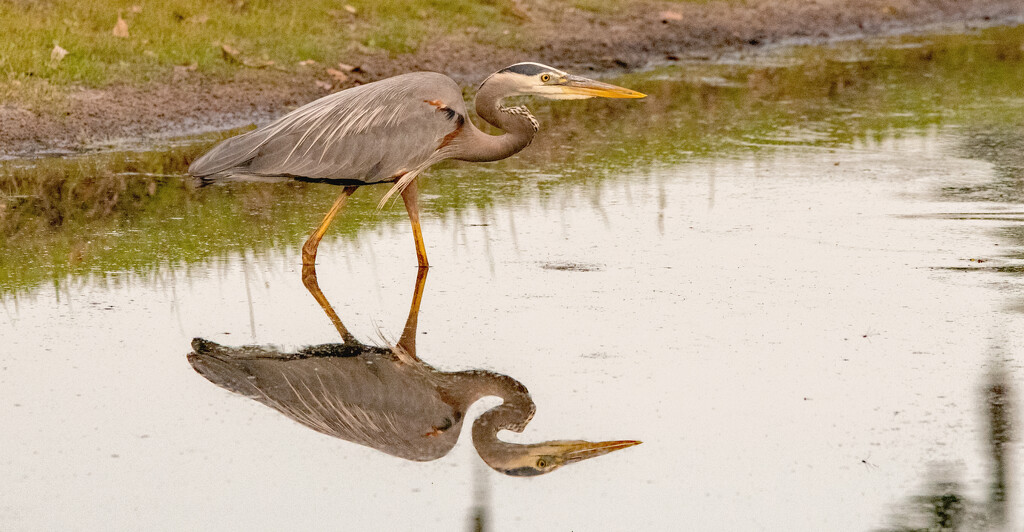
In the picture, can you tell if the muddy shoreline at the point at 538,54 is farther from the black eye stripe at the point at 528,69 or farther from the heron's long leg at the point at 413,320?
the black eye stripe at the point at 528,69

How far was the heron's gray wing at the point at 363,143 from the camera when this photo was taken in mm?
6660

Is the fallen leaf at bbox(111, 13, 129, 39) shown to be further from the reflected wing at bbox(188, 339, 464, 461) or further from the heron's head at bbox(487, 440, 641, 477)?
the heron's head at bbox(487, 440, 641, 477)

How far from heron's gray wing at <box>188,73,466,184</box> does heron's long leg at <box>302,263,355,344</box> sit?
44 cm

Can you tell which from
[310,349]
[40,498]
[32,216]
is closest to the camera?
[40,498]

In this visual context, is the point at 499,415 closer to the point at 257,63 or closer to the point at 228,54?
the point at 257,63

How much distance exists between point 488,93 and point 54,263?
2.26m

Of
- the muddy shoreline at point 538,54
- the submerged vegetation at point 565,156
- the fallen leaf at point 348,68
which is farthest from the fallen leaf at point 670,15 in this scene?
the fallen leaf at point 348,68

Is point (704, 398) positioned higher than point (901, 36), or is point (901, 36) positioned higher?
point (901, 36)

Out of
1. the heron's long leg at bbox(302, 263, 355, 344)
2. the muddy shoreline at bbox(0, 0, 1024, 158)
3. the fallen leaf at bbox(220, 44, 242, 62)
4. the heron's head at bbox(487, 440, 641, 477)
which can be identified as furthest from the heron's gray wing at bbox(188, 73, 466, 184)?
the fallen leaf at bbox(220, 44, 242, 62)

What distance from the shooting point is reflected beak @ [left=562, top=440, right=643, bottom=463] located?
4602 millimetres

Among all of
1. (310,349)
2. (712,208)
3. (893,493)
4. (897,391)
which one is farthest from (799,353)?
(712,208)

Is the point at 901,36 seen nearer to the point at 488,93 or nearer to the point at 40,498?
the point at 488,93

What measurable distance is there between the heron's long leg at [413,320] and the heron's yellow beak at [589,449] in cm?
112

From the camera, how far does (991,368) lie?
529 centimetres
